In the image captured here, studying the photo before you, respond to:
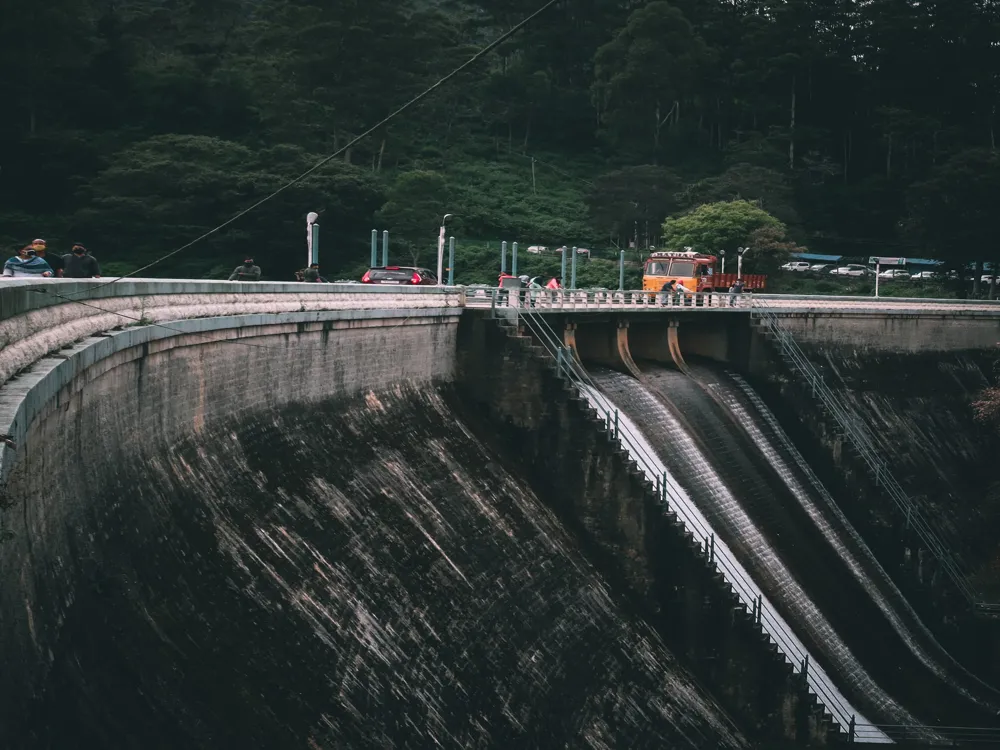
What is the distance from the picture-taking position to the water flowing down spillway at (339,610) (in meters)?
13.8

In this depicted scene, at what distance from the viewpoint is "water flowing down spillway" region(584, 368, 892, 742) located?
105ft

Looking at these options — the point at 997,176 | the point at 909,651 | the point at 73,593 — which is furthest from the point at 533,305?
the point at 997,176

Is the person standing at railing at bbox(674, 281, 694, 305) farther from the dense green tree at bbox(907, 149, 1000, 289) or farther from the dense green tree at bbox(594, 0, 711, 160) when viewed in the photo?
the dense green tree at bbox(594, 0, 711, 160)

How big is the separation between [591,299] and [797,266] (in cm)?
5661

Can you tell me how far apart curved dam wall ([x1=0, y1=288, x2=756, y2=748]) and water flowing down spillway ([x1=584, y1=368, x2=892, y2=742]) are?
2.40m

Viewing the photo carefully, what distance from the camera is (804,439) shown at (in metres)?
45.5

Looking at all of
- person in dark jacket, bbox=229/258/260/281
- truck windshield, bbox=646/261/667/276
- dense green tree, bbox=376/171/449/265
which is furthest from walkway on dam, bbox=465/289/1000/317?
dense green tree, bbox=376/171/449/265

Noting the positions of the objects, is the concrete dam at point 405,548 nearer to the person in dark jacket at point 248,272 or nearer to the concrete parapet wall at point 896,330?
the person in dark jacket at point 248,272

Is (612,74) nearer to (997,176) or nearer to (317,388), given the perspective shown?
(997,176)

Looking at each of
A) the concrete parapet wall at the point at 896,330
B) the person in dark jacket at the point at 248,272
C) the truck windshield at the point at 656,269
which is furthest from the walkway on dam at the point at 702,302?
the person in dark jacket at the point at 248,272

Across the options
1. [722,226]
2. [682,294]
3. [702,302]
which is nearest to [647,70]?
[722,226]

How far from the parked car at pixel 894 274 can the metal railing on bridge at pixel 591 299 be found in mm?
44189

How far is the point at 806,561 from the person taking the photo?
37.5 meters

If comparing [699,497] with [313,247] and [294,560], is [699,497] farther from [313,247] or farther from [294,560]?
[294,560]
